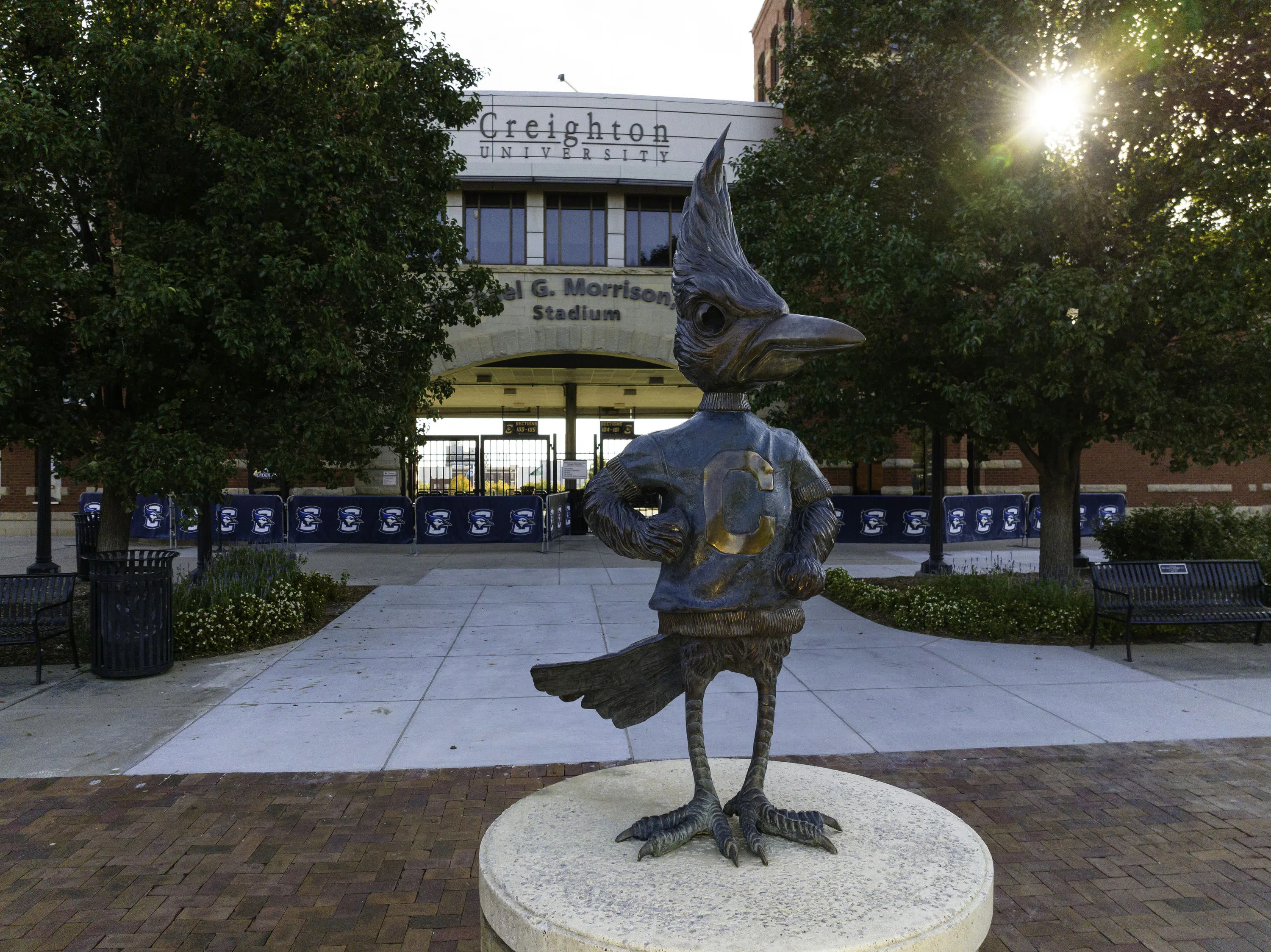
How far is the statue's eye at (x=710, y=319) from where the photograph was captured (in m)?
3.29

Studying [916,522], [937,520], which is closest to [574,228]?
[916,522]

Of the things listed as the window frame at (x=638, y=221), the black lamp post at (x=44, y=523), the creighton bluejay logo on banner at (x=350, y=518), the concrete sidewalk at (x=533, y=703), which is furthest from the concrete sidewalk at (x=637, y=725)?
the window frame at (x=638, y=221)

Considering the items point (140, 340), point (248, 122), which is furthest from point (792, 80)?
point (140, 340)

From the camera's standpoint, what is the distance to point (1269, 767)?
5.32m

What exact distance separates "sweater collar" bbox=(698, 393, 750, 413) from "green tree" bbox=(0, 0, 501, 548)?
221 inches

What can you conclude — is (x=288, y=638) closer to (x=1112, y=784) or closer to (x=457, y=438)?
(x=1112, y=784)

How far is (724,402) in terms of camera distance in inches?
132

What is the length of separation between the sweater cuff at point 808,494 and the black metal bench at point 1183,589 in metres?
6.31

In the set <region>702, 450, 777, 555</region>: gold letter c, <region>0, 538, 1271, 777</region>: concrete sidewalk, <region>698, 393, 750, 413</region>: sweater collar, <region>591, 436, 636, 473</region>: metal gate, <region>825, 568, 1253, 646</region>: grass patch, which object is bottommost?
<region>0, 538, 1271, 777</region>: concrete sidewalk

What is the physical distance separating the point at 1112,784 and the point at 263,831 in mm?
4785

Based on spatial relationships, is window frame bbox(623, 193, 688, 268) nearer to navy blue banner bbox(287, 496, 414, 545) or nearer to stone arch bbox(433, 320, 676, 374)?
stone arch bbox(433, 320, 676, 374)

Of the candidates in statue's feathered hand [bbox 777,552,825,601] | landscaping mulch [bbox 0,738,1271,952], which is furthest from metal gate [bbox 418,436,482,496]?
statue's feathered hand [bbox 777,552,825,601]

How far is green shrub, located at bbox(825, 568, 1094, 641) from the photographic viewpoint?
9055mm

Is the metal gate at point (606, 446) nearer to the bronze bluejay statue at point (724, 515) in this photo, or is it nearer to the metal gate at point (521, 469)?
the metal gate at point (521, 469)
